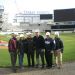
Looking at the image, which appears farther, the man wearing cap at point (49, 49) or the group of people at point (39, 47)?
the man wearing cap at point (49, 49)

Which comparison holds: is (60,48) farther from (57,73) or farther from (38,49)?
(57,73)

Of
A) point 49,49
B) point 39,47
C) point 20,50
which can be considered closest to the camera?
point 20,50

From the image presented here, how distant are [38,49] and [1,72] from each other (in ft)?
9.42

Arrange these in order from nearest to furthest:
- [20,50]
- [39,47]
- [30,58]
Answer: [20,50] < [39,47] < [30,58]

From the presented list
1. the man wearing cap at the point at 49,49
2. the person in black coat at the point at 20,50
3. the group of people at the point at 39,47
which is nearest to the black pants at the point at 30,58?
the group of people at the point at 39,47

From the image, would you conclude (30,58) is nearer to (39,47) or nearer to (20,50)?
(39,47)

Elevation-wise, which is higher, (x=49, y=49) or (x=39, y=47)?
(x=39, y=47)

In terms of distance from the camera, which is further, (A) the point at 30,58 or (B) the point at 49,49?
(A) the point at 30,58

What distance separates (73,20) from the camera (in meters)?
182

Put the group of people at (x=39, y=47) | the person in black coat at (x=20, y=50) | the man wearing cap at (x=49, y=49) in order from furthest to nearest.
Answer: the man wearing cap at (x=49, y=49)
the group of people at (x=39, y=47)
the person in black coat at (x=20, y=50)

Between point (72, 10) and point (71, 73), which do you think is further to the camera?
point (72, 10)

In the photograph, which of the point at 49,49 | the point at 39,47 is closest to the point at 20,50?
the point at 39,47

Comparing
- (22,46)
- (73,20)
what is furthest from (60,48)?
(73,20)

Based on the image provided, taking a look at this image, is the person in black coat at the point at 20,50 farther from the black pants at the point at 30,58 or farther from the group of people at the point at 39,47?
the black pants at the point at 30,58
